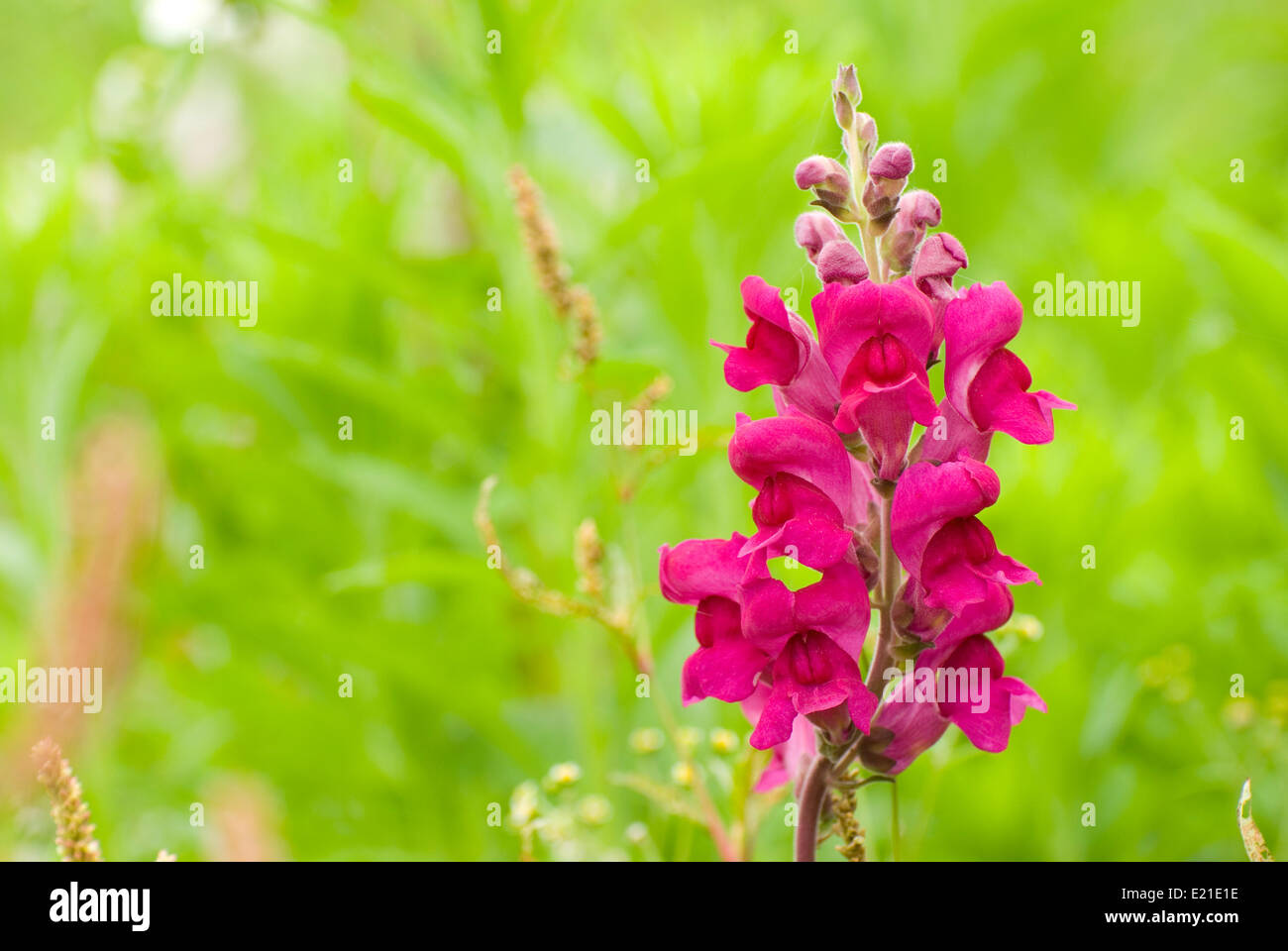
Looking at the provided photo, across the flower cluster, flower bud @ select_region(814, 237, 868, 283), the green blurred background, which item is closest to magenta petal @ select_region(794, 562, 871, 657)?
the flower cluster

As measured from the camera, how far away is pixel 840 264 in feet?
1.57

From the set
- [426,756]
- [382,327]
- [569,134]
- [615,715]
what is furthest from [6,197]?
[615,715]

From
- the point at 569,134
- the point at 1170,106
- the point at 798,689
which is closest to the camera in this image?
the point at 798,689

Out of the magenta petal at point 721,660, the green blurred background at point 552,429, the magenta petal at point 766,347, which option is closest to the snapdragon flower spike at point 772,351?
the magenta petal at point 766,347

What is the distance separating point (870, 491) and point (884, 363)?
0.08 meters

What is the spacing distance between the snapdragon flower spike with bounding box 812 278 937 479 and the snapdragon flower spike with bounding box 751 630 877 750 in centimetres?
8

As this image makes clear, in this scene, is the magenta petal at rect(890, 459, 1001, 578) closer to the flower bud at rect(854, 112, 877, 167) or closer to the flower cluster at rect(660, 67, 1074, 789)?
the flower cluster at rect(660, 67, 1074, 789)

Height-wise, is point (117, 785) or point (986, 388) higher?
point (986, 388)

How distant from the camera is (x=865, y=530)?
1.68 ft

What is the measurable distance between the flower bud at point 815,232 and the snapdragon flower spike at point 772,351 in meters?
0.03

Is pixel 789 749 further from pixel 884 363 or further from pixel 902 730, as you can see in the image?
pixel 884 363

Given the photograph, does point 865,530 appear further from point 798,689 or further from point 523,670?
point 523,670

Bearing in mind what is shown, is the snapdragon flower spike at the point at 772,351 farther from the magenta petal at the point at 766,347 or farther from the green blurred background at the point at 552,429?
the green blurred background at the point at 552,429

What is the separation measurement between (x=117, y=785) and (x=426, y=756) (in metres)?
0.39
